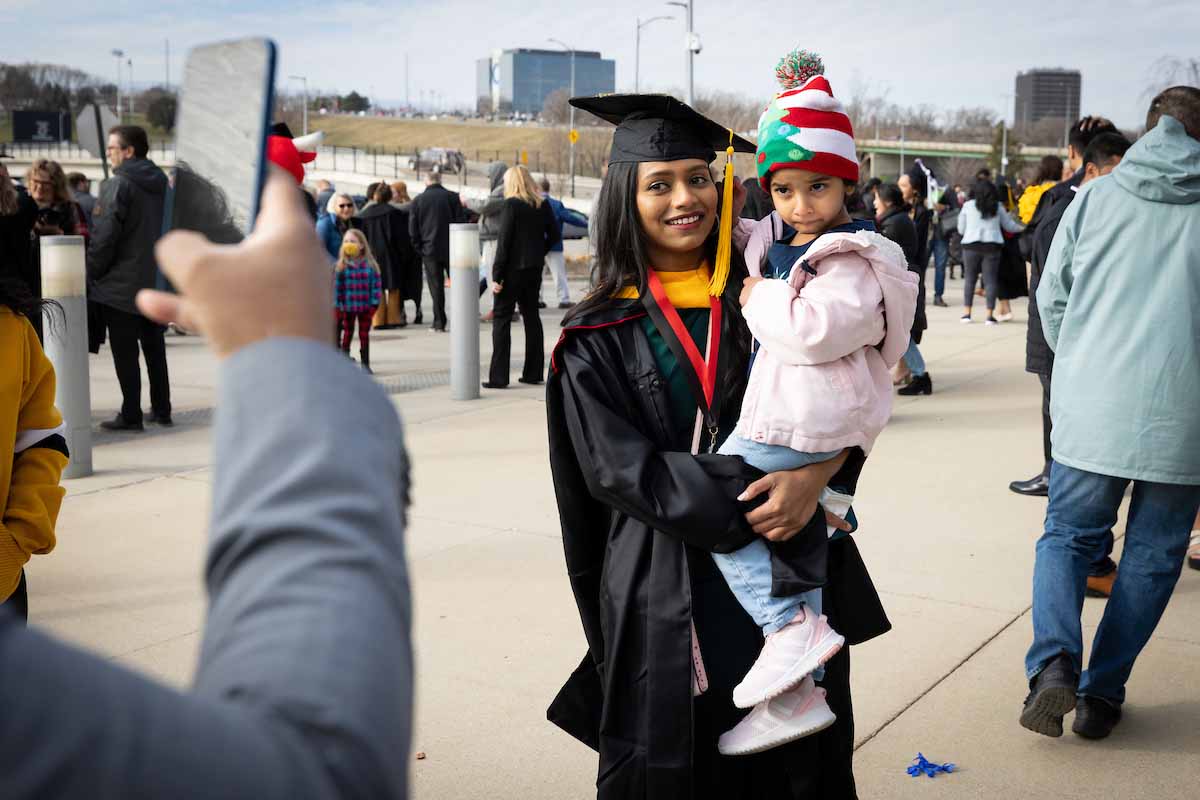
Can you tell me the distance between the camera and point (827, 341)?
2453 mm

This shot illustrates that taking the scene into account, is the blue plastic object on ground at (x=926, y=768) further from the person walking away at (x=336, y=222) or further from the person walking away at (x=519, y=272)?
the person walking away at (x=336, y=222)

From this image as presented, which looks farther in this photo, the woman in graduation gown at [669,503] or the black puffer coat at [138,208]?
the woman in graduation gown at [669,503]

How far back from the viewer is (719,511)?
2.47m

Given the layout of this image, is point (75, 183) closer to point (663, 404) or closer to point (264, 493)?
point (663, 404)

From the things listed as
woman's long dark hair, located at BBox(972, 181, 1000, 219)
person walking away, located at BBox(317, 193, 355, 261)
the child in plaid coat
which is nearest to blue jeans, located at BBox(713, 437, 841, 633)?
the child in plaid coat

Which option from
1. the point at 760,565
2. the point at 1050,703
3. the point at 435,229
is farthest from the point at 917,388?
the point at 760,565

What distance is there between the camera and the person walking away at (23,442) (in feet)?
9.09

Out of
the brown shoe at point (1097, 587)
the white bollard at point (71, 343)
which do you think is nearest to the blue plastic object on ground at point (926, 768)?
the brown shoe at point (1097, 587)

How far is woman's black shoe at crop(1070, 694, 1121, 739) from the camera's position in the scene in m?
3.97

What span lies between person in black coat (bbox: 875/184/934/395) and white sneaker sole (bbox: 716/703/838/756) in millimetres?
7695

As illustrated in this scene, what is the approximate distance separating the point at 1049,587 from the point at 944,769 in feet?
2.43

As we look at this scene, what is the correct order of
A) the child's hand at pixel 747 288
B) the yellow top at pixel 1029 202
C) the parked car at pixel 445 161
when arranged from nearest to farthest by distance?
the child's hand at pixel 747 288
the yellow top at pixel 1029 202
the parked car at pixel 445 161

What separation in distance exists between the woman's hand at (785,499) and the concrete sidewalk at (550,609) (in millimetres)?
1458

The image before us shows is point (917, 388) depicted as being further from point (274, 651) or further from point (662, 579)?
point (274, 651)
